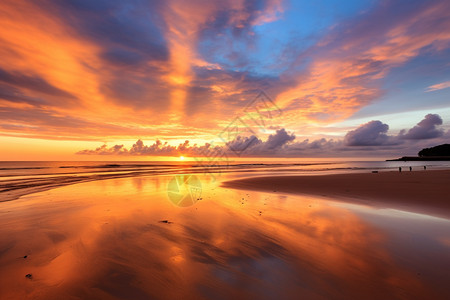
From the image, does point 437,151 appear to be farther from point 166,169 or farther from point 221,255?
point 221,255

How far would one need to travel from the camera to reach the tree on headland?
569ft

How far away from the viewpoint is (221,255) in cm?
511

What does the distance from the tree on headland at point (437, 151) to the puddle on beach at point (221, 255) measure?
9397 inches

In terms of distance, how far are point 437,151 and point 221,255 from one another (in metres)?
252

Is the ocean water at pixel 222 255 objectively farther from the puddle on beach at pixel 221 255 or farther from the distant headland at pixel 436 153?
the distant headland at pixel 436 153

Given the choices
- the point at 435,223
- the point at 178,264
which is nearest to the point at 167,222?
the point at 178,264

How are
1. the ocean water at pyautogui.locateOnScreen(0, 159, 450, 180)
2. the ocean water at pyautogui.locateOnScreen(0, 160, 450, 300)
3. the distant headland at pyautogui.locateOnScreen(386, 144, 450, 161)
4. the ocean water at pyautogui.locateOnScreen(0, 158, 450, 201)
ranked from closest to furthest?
the ocean water at pyautogui.locateOnScreen(0, 160, 450, 300), the ocean water at pyautogui.locateOnScreen(0, 158, 450, 201), the ocean water at pyautogui.locateOnScreen(0, 159, 450, 180), the distant headland at pyautogui.locateOnScreen(386, 144, 450, 161)

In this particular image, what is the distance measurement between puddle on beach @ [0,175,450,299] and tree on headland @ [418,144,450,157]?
238680mm

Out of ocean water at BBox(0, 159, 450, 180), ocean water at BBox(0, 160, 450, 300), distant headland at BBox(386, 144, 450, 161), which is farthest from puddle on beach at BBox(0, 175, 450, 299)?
distant headland at BBox(386, 144, 450, 161)

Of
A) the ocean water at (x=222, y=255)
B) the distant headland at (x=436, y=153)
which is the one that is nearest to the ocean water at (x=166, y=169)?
the ocean water at (x=222, y=255)

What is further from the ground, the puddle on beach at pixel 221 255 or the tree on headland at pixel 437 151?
the tree on headland at pixel 437 151

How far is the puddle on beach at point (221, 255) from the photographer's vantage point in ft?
12.1

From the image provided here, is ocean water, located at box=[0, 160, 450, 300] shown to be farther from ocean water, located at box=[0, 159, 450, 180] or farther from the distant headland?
the distant headland

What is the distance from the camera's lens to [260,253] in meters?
5.23
